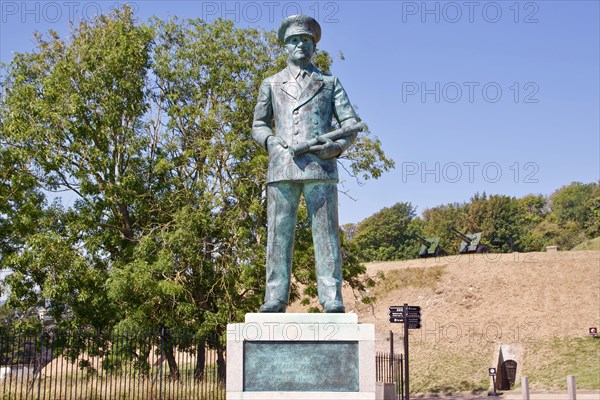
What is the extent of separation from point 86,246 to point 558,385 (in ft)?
62.4

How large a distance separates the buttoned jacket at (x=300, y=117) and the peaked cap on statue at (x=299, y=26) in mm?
412

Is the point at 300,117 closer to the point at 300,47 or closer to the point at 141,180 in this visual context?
the point at 300,47

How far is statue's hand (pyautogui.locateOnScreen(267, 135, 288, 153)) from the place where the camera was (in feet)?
24.2

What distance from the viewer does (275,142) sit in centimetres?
745

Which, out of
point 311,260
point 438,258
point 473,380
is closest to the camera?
point 311,260

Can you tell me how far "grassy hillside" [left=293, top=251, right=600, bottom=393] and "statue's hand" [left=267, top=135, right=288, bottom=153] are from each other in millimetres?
22475

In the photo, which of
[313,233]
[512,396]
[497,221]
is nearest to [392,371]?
[512,396]

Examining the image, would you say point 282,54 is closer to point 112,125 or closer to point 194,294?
point 112,125

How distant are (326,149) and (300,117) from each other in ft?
1.77

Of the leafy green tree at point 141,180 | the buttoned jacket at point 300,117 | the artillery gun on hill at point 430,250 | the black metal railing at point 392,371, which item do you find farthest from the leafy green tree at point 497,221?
the buttoned jacket at point 300,117

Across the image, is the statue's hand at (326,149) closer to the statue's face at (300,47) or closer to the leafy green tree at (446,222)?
the statue's face at (300,47)

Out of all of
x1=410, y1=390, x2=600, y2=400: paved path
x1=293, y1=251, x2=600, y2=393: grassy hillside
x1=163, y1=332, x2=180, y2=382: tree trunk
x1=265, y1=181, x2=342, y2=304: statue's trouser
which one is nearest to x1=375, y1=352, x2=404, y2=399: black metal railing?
x1=410, y1=390, x2=600, y2=400: paved path

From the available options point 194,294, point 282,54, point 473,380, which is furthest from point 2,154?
point 473,380

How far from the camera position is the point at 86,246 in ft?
63.5
